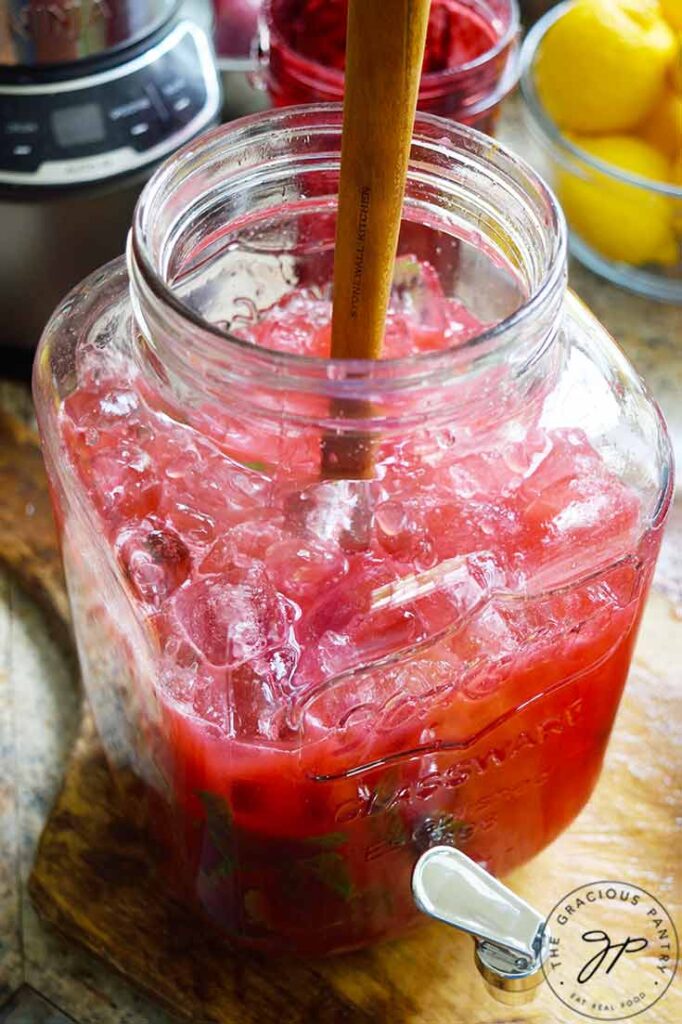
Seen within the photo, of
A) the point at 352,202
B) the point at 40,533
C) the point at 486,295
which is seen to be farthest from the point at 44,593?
the point at 352,202

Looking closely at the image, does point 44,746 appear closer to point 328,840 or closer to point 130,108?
point 328,840

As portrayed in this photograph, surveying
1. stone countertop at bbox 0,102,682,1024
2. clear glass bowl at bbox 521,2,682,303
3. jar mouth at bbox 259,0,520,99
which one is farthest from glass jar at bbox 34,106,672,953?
clear glass bowl at bbox 521,2,682,303

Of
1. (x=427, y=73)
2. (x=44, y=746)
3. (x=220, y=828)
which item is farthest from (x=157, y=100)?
(x=220, y=828)

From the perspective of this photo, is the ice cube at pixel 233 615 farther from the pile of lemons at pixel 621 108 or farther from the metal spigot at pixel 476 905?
the pile of lemons at pixel 621 108

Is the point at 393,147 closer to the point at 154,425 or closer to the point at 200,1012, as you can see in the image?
the point at 154,425

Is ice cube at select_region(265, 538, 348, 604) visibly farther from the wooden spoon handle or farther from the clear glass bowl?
the clear glass bowl

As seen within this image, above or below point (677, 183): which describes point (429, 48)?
above
